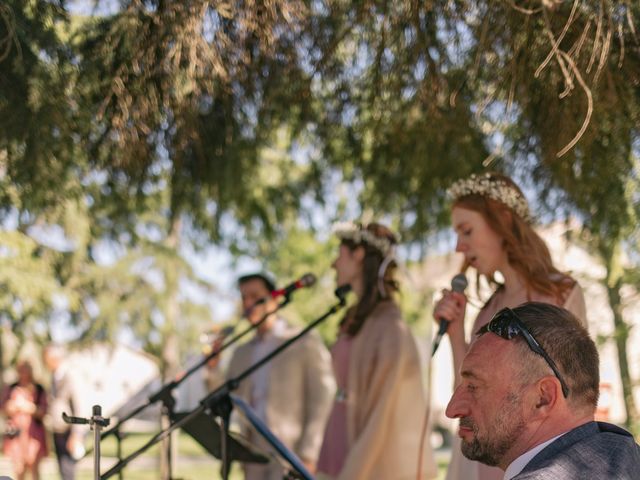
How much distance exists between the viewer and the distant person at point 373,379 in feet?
17.6

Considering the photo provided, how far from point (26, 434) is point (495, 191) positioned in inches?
320

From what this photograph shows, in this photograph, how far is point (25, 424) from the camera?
11.3m

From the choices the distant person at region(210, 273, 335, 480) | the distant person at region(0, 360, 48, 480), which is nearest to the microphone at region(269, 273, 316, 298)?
the distant person at region(210, 273, 335, 480)

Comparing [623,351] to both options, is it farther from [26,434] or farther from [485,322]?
[26,434]

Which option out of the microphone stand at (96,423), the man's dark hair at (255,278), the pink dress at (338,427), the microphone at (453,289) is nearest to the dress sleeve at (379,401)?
the pink dress at (338,427)

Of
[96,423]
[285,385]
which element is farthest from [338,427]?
[96,423]

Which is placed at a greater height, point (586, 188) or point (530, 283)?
point (586, 188)

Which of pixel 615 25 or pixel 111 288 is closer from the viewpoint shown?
pixel 615 25

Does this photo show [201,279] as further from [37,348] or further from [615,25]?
[615,25]

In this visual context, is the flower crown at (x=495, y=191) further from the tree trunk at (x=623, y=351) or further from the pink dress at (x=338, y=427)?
the tree trunk at (x=623, y=351)

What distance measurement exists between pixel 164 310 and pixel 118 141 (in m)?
9.59

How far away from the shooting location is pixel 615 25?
4035mm

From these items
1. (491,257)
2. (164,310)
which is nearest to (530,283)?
(491,257)

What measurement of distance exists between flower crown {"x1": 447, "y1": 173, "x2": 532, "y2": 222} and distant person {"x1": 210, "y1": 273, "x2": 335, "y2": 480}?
2.50 metres
